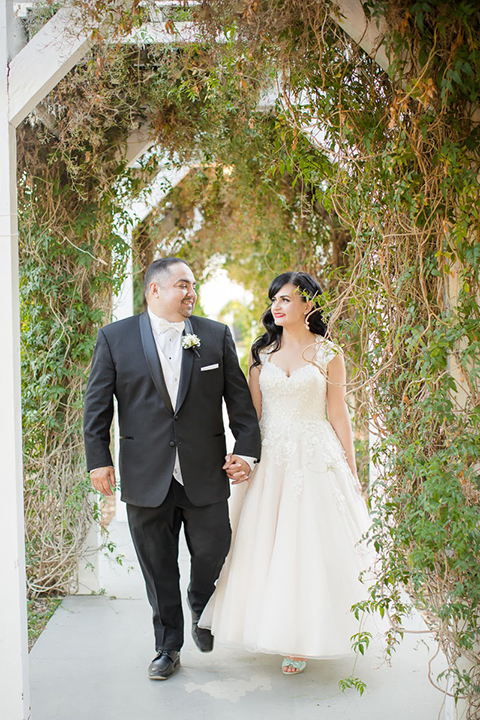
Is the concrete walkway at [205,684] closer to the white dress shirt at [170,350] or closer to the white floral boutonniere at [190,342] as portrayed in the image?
the white dress shirt at [170,350]

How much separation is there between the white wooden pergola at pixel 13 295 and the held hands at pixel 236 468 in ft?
2.96

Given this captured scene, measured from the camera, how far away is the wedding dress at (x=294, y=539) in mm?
2967

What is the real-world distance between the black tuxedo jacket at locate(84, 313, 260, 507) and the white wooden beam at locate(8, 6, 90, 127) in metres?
1.01

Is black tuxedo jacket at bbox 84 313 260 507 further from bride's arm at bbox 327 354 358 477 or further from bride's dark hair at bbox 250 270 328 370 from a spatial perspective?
bride's arm at bbox 327 354 358 477

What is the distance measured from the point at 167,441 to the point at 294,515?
A: 636mm

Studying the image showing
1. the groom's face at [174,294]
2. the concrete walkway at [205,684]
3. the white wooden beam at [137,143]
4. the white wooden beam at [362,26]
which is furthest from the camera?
the white wooden beam at [137,143]

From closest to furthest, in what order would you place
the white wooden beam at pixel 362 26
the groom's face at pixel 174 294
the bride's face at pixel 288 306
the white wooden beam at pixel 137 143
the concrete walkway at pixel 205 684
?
the white wooden beam at pixel 362 26 → the concrete walkway at pixel 205 684 → the groom's face at pixel 174 294 → the bride's face at pixel 288 306 → the white wooden beam at pixel 137 143

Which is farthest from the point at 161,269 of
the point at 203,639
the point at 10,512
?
the point at 203,639

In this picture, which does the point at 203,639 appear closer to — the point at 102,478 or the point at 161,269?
the point at 102,478

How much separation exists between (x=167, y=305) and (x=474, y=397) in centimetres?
135

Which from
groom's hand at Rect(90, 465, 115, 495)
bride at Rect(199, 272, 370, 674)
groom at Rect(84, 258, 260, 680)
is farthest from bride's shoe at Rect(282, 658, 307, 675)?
groom's hand at Rect(90, 465, 115, 495)

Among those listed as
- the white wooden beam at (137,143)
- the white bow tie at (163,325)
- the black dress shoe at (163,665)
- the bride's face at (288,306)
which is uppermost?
the white wooden beam at (137,143)

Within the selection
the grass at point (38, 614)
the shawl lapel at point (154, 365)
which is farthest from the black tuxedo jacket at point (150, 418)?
the grass at point (38, 614)

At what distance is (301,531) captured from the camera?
3.09 meters
